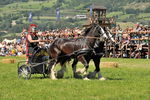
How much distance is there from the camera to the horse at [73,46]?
17.5 meters

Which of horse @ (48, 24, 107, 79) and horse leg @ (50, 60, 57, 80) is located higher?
horse @ (48, 24, 107, 79)

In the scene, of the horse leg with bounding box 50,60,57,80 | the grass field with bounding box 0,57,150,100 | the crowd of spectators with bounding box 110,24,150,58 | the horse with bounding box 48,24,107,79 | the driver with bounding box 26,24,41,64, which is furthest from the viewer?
the crowd of spectators with bounding box 110,24,150,58

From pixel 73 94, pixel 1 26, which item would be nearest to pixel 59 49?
pixel 73 94

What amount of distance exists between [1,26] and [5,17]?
1442cm

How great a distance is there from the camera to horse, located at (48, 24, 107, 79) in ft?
57.5

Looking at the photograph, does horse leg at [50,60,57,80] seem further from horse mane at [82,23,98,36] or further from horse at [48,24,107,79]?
horse mane at [82,23,98,36]

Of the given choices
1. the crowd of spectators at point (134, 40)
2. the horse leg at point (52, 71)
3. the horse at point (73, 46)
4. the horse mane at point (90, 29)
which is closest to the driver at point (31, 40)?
the horse at point (73, 46)

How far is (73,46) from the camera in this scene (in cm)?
1781

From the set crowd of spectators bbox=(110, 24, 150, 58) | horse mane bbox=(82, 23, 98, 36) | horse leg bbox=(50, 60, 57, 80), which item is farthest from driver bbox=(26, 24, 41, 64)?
crowd of spectators bbox=(110, 24, 150, 58)

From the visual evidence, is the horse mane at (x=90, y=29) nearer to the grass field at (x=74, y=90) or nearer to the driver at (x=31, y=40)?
the driver at (x=31, y=40)

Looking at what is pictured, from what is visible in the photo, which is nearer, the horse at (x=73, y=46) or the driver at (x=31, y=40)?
the horse at (x=73, y=46)

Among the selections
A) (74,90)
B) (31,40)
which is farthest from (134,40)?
(74,90)

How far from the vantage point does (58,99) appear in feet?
39.4

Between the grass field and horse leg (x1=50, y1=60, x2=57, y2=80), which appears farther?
horse leg (x1=50, y1=60, x2=57, y2=80)
